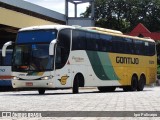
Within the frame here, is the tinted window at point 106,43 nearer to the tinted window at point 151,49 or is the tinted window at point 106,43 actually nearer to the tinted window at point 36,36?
the tinted window at point 36,36

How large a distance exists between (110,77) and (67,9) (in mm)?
22932

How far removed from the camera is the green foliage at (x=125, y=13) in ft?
289

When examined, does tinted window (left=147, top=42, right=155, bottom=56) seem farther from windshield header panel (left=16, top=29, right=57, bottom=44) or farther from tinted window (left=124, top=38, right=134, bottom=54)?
windshield header panel (left=16, top=29, right=57, bottom=44)

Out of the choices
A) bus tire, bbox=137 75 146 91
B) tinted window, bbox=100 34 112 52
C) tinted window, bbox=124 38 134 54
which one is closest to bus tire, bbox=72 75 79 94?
tinted window, bbox=100 34 112 52

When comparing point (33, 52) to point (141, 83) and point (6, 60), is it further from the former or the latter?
point (6, 60)

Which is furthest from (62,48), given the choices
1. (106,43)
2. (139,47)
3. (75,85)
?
(139,47)

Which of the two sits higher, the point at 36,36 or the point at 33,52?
the point at 36,36

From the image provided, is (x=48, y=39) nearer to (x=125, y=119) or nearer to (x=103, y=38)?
(x=103, y=38)

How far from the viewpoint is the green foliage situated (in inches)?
3469

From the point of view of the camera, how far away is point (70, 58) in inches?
888

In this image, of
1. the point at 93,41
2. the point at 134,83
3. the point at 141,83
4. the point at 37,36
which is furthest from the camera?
the point at 141,83

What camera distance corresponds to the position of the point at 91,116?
10.0 meters

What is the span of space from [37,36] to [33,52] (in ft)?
2.81

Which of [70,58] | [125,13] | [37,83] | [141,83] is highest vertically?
[125,13]
